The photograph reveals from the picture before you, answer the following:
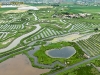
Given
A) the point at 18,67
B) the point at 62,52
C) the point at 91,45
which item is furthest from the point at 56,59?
the point at 91,45

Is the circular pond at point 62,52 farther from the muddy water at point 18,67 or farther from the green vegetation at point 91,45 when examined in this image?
the muddy water at point 18,67

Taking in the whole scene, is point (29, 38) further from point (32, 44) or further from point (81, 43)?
point (81, 43)

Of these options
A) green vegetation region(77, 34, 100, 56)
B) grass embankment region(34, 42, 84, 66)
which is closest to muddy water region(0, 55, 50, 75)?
grass embankment region(34, 42, 84, 66)

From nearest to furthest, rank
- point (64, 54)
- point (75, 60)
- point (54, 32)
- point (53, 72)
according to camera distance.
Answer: point (53, 72)
point (75, 60)
point (64, 54)
point (54, 32)

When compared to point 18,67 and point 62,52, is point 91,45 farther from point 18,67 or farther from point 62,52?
point 18,67

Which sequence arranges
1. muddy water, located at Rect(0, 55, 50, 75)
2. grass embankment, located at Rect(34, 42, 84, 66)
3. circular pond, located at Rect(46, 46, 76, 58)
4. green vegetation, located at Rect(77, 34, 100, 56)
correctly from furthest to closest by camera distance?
green vegetation, located at Rect(77, 34, 100, 56) → circular pond, located at Rect(46, 46, 76, 58) → grass embankment, located at Rect(34, 42, 84, 66) → muddy water, located at Rect(0, 55, 50, 75)

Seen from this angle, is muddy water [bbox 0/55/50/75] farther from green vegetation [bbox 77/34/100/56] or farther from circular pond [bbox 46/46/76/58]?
green vegetation [bbox 77/34/100/56]

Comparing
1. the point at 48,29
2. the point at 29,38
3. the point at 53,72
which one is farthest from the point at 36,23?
the point at 53,72
